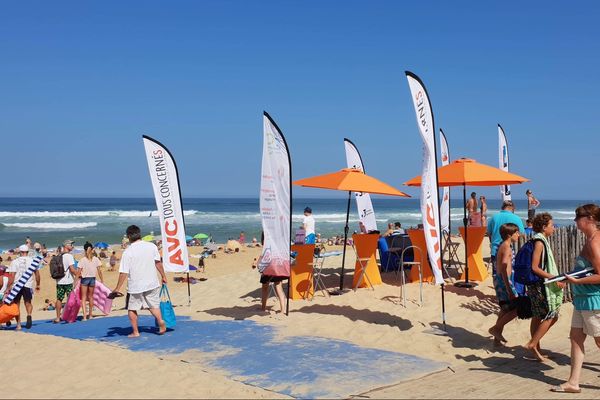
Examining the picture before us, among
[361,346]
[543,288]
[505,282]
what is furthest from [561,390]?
[361,346]

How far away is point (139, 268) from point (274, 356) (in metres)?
2.39

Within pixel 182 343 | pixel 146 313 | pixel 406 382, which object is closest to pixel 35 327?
pixel 146 313

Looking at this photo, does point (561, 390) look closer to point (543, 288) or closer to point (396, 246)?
point (543, 288)

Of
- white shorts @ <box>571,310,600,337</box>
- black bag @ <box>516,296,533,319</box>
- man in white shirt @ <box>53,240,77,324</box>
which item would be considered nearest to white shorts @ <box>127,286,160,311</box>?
man in white shirt @ <box>53,240,77,324</box>

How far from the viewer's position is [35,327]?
9.49 metres

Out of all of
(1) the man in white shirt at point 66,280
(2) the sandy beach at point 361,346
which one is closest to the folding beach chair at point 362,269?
(2) the sandy beach at point 361,346

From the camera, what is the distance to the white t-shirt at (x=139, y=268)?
7715 millimetres

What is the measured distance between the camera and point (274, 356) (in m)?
6.51

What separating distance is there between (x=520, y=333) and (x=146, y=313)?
628 cm

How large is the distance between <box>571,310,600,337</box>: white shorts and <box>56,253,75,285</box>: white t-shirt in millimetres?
8205

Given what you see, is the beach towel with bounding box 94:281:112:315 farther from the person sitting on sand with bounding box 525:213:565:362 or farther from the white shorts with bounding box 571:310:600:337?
the white shorts with bounding box 571:310:600:337

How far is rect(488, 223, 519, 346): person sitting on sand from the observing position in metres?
6.63

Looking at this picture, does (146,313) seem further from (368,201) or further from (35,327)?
(368,201)

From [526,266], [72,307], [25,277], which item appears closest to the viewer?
[526,266]
